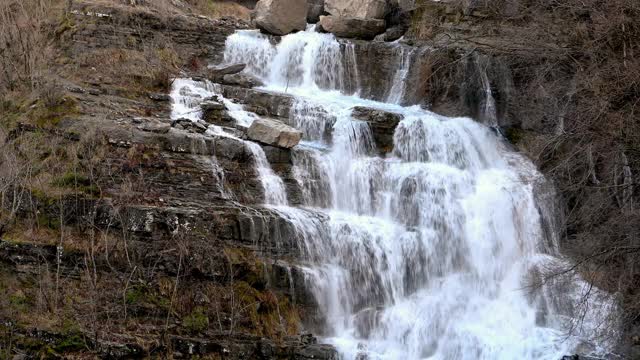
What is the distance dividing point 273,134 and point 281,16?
6.13 metres

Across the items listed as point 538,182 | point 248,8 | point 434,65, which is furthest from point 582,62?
point 248,8

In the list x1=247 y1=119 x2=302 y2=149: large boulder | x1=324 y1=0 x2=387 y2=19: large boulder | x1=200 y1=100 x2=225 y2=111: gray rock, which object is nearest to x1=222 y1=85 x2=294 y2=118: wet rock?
x1=200 y1=100 x2=225 y2=111: gray rock

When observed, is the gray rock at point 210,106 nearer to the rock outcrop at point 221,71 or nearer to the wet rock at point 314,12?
the rock outcrop at point 221,71

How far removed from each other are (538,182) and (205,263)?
6828 mm

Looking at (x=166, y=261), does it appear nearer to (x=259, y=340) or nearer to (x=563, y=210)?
(x=259, y=340)

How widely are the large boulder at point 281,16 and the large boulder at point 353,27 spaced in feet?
2.12

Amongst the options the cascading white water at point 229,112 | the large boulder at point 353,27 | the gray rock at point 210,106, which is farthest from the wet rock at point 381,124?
the large boulder at point 353,27

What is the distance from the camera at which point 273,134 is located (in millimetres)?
12828

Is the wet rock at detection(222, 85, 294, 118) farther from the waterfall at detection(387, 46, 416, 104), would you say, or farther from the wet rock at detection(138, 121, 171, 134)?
the waterfall at detection(387, 46, 416, 104)

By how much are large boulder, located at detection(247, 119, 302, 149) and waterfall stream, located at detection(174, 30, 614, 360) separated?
308 millimetres

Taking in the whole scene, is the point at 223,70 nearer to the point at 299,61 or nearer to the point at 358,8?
the point at 299,61

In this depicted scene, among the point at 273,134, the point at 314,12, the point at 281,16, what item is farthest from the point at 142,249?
the point at 314,12

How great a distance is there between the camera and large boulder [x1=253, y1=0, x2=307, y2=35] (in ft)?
59.0

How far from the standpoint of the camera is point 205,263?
10.3 m
